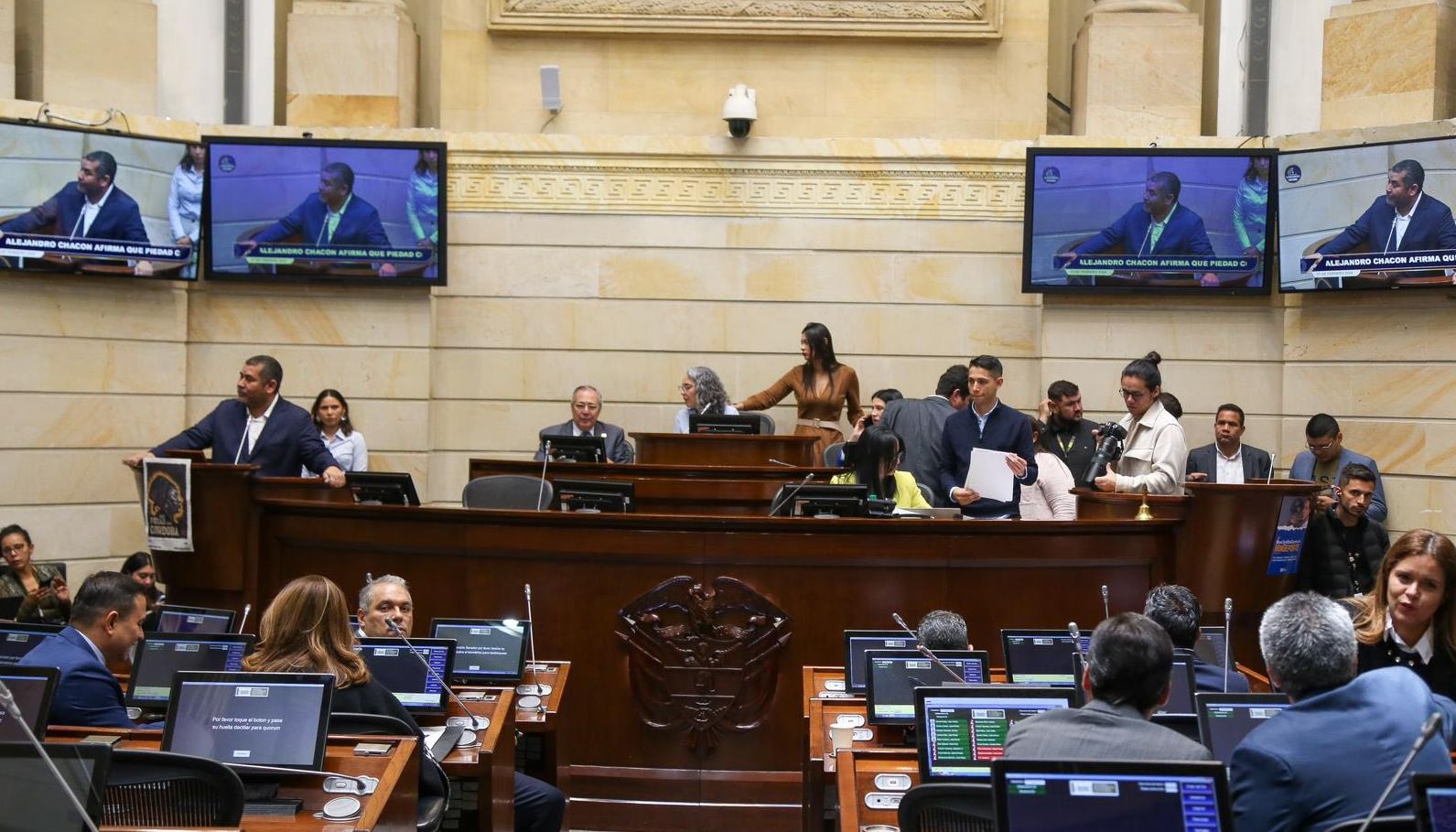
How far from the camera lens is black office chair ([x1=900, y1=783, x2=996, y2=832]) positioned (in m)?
3.27

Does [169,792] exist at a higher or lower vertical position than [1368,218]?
lower

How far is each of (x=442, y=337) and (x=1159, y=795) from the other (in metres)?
9.62

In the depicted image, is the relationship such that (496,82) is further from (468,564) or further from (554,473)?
(468,564)

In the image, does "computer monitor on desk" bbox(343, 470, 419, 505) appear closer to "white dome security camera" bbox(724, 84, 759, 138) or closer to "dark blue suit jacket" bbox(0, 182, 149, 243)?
"dark blue suit jacket" bbox(0, 182, 149, 243)

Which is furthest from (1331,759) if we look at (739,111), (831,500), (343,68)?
(343,68)

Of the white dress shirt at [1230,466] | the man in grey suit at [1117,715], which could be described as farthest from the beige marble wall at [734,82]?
the man in grey suit at [1117,715]

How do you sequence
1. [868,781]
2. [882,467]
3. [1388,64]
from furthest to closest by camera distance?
[1388,64] → [882,467] → [868,781]

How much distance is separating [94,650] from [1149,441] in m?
4.63

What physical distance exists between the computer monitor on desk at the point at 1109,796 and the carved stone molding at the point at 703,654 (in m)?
3.74

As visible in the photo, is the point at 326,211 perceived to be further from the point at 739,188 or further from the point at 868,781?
the point at 868,781

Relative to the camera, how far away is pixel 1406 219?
10.2 metres

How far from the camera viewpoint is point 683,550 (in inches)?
253

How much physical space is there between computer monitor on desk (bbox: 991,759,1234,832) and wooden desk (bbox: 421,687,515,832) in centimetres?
220

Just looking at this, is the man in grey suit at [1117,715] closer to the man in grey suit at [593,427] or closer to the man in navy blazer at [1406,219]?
the man in grey suit at [593,427]
